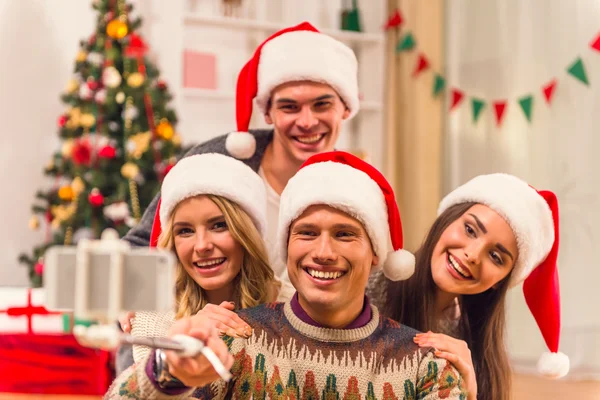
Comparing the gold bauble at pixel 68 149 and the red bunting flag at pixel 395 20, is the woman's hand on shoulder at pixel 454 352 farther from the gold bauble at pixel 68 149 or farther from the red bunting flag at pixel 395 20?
the red bunting flag at pixel 395 20

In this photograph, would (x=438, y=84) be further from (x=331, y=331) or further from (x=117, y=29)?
(x=331, y=331)

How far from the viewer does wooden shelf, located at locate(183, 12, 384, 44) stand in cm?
501

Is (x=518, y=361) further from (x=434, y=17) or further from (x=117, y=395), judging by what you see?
(x=117, y=395)

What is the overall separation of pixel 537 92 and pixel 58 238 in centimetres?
312

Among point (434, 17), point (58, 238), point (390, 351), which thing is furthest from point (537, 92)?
point (390, 351)

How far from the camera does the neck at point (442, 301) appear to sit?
2.15 m

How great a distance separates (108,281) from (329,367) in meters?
0.85

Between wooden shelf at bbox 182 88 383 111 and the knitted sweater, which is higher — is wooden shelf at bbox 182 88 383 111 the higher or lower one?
the higher one

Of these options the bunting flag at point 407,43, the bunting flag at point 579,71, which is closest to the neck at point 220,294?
the bunting flag at point 579,71

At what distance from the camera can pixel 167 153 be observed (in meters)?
4.42

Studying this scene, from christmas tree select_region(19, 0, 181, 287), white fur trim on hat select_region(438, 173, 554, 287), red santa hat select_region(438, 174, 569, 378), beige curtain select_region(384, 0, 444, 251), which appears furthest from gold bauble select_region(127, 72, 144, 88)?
white fur trim on hat select_region(438, 173, 554, 287)

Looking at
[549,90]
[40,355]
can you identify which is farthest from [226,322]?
[549,90]

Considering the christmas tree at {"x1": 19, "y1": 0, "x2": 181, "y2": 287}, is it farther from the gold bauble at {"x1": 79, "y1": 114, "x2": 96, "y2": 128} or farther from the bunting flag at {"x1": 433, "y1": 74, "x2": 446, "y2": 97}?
the bunting flag at {"x1": 433, "y1": 74, "x2": 446, "y2": 97}

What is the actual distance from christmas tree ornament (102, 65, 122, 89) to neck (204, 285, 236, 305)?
2676mm
